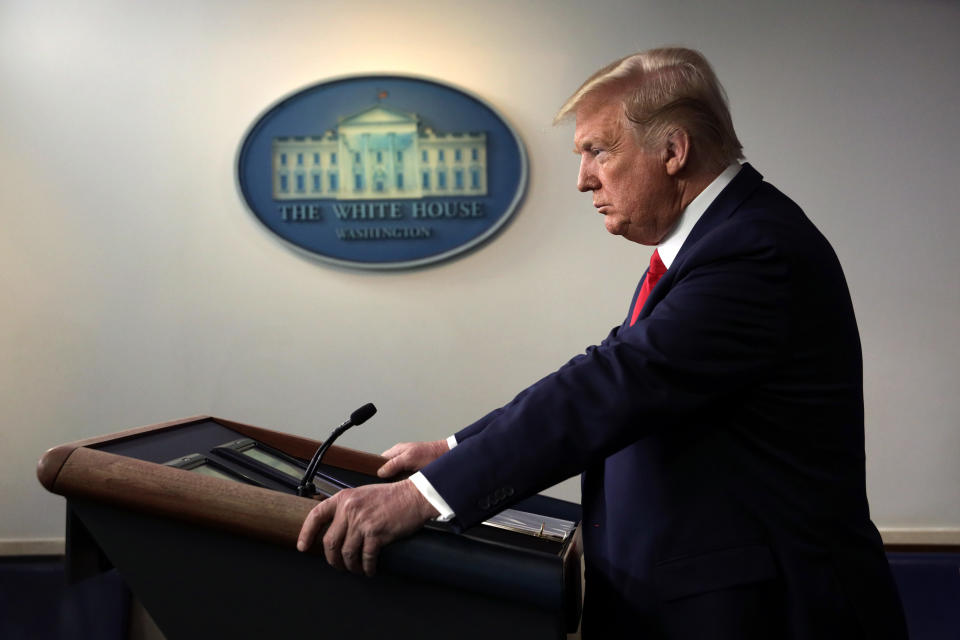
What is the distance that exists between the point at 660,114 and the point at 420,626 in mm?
794

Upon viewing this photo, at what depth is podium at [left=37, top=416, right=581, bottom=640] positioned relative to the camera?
794 mm

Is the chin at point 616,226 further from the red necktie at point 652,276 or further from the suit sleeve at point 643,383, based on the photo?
the suit sleeve at point 643,383

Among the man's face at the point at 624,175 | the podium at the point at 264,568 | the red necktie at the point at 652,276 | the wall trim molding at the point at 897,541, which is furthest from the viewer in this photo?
the wall trim molding at the point at 897,541

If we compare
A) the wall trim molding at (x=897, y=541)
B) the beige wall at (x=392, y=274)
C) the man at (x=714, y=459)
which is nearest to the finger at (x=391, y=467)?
the man at (x=714, y=459)

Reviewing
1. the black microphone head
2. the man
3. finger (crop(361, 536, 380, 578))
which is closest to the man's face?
the man

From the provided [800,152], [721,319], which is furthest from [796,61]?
[721,319]

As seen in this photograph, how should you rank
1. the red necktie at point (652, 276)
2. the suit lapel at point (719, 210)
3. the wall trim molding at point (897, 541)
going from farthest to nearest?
the wall trim molding at point (897, 541), the red necktie at point (652, 276), the suit lapel at point (719, 210)

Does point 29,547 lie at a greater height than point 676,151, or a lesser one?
lesser

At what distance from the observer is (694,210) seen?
1.12m

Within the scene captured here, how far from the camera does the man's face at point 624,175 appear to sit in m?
1.12

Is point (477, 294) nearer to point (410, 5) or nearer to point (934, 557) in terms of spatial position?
point (410, 5)

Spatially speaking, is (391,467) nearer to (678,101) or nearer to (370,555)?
(370,555)

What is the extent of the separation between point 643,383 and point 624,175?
41cm

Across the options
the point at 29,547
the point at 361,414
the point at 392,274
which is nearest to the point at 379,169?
the point at 392,274
